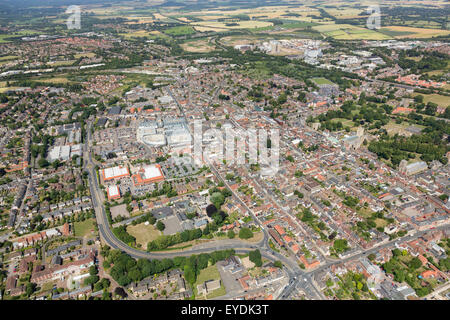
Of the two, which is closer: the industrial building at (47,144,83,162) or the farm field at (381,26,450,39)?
the industrial building at (47,144,83,162)

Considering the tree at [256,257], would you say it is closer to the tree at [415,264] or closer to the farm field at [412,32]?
the tree at [415,264]

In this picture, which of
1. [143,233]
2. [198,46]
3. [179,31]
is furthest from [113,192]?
[179,31]

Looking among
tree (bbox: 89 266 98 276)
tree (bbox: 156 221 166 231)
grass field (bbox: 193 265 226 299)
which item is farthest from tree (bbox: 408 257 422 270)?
tree (bbox: 89 266 98 276)

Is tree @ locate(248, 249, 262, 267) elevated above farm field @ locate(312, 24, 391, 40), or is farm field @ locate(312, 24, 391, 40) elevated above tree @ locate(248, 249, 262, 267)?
farm field @ locate(312, 24, 391, 40)

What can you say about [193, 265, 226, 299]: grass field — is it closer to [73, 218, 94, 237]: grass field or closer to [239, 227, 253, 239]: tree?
[239, 227, 253, 239]: tree

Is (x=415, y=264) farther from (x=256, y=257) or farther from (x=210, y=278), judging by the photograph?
(x=210, y=278)

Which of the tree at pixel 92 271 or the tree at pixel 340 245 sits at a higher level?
the tree at pixel 340 245

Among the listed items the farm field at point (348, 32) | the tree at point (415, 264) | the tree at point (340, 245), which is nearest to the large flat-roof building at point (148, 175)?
the tree at point (340, 245)
